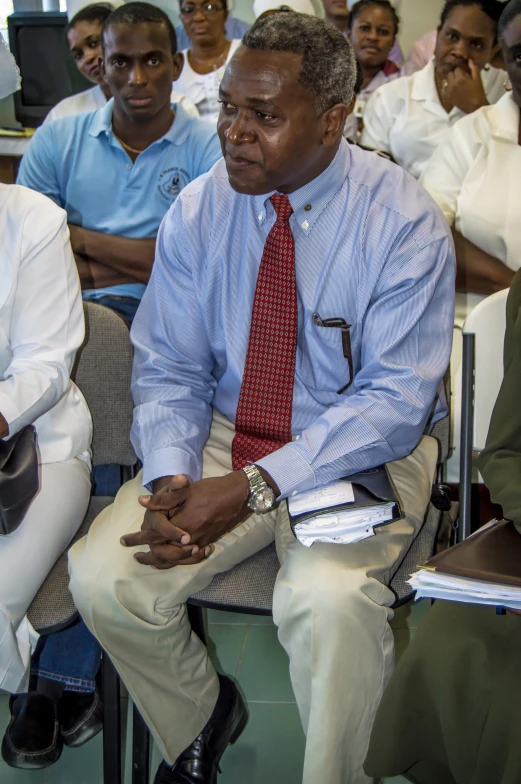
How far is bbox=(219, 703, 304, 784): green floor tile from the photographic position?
5.77ft

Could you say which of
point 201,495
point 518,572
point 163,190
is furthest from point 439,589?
point 163,190

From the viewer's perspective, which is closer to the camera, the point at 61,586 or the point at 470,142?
the point at 61,586

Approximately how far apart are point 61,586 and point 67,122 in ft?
5.72

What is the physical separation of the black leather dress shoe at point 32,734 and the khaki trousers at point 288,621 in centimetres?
35

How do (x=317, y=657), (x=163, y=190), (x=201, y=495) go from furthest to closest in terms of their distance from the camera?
1. (x=163, y=190)
2. (x=201, y=495)
3. (x=317, y=657)

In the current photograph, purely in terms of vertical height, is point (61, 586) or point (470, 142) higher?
point (470, 142)

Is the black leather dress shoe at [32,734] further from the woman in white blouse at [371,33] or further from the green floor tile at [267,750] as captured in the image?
the woman in white blouse at [371,33]

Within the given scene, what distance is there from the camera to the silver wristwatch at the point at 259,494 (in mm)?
1589

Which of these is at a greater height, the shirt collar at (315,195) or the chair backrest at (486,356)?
the shirt collar at (315,195)

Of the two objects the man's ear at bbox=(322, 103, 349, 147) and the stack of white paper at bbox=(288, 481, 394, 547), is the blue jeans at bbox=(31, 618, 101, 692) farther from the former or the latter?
the man's ear at bbox=(322, 103, 349, 147)

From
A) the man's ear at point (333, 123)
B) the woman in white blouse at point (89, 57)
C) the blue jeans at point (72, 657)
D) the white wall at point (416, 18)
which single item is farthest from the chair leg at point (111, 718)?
the white wall at point (416, 18)

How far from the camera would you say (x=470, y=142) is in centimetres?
278

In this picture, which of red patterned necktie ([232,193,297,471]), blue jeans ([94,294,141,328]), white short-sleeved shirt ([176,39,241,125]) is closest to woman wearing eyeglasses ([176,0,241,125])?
white short-sleeved shirt ([176,39,241,125])

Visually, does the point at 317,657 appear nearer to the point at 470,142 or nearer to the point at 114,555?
the point at 114,555
